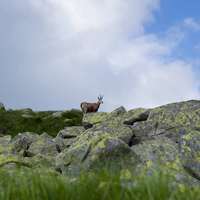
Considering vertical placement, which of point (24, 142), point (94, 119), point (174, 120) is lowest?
point (24, 142)

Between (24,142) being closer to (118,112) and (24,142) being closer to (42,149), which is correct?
(42,149)

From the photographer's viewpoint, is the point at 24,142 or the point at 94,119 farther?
the point at 94,119

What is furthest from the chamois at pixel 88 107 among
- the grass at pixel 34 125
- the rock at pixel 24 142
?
the rock at pixel 24 142

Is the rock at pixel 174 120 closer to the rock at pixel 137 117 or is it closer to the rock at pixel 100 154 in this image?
the rock at pixel 137 117

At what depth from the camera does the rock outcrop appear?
25.3 ft

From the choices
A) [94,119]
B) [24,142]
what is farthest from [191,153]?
[24,142]

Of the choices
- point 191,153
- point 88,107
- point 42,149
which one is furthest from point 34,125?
point 191,153

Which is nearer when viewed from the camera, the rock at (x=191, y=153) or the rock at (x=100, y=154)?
the rock at (x=100, y=154)

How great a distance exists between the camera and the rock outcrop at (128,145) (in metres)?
7.71

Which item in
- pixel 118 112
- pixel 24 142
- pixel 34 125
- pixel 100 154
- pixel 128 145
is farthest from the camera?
pixel 34 125

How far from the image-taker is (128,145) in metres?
12.6

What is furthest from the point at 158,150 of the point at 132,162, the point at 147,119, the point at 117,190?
the point at 147,119

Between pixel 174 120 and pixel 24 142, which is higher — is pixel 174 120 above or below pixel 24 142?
above

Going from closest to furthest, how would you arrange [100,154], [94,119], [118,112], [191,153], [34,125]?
[100,154] → [191,153] → [94,119] → [118,112] → [34,125]
